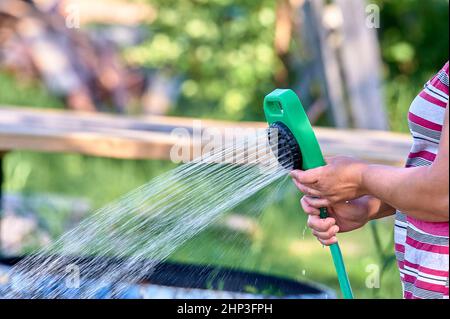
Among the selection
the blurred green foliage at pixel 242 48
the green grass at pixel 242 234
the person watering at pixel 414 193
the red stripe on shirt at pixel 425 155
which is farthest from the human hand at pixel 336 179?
the blurred green foliage at pixel 242 48

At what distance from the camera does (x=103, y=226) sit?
2357mm

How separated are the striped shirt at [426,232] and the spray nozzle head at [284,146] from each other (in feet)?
0.69

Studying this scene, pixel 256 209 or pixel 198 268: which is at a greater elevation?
pixel 198 268

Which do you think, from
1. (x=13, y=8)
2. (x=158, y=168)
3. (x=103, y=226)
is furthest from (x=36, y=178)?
(x=103, y=226)

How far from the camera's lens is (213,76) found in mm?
6633

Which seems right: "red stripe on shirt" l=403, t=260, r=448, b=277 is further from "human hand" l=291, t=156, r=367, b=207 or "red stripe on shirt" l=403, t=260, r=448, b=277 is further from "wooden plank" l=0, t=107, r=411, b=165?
"wooden plank" l=0, t=107, r=411, b=165

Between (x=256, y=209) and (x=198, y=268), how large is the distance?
5.89ft

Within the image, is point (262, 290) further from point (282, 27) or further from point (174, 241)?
point (282, 27)

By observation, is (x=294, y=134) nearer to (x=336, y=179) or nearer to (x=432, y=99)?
(x=336, y=179)

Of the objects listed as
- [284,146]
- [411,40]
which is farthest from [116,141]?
[411,40]

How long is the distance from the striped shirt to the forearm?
0.22 ft

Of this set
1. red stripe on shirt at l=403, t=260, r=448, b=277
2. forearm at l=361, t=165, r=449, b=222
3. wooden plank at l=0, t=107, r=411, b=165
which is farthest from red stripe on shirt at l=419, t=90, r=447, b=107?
wooden plank at l=0, t=107, r=411, b=165

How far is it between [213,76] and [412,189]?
5148mm
